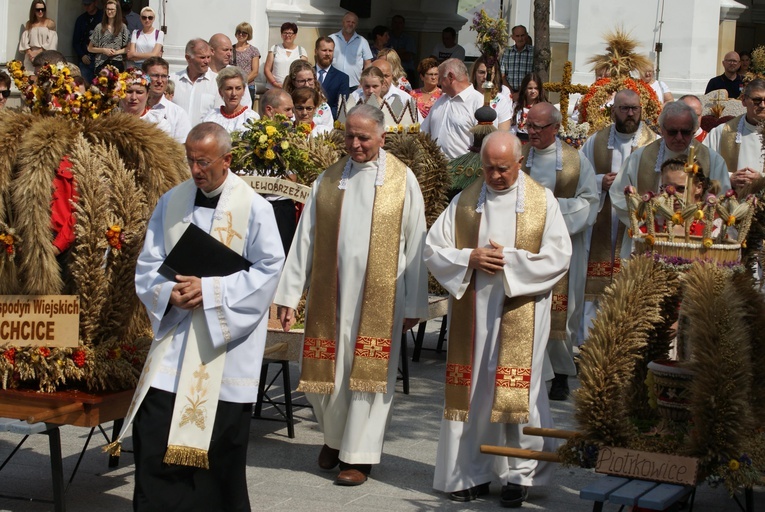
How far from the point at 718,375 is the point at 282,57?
1166 cm

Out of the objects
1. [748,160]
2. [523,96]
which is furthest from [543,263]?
[523,96]

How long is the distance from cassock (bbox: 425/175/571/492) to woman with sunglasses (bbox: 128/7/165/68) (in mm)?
10782

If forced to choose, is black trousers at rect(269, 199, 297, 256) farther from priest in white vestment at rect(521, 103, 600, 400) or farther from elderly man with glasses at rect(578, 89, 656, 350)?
elderly man with glasses at rect(578, 89, 656, 350)

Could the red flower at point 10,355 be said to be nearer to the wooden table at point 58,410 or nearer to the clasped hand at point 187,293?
the wooden table at point 58,410

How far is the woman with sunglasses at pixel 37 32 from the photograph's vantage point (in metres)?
19.5

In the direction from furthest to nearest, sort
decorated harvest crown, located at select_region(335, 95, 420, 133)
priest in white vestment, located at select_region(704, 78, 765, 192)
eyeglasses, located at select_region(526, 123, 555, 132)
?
1. decorated harvest crown, located at select_region(335, 95, 420, 133)
2. priest in white vestment, located at select_region(704, 78, 765, 192)
3. eyeglasses, located at select_region(526, 123, 555, 132)

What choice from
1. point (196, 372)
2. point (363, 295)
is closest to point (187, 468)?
point (196, 372)

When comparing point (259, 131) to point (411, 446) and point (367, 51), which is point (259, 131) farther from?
point (367, 51)

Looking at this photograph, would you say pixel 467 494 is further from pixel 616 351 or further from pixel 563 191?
pixel 563 191

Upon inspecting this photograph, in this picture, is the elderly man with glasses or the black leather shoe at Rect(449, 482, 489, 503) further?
the elderly man with glasses

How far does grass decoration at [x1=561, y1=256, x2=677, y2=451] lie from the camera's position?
621cm

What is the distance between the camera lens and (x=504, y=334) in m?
7.43

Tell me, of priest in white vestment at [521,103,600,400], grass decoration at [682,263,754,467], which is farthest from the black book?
priest in white vestment at [521,103,600,400]

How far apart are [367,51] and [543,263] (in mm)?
10745
